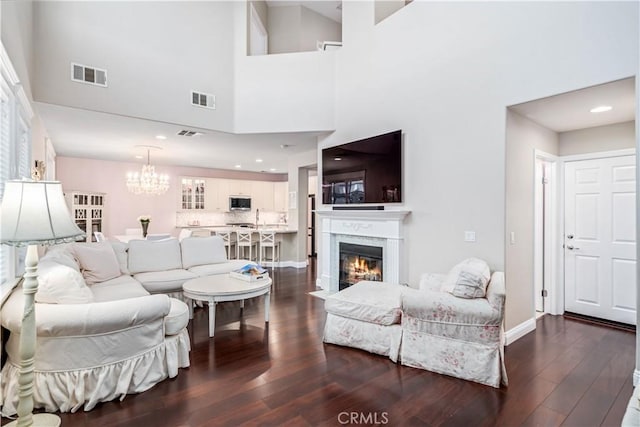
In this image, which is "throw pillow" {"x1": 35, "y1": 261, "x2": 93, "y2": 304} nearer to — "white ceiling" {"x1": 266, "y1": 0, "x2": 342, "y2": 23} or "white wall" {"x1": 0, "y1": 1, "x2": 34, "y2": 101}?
"white wall" {"x1": 0, "y1": 1, "x2": 34, "y2": 101}

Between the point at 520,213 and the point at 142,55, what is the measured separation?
5.30m

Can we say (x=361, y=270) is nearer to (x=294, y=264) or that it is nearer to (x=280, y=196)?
(x=294, y=264)

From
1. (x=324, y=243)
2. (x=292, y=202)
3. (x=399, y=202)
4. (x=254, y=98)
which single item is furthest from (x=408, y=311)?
(x=292, y=202)

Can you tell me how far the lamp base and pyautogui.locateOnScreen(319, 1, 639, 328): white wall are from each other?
11.8ft

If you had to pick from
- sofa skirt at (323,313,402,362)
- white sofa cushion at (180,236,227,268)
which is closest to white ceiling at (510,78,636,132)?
sofa skirt at (323,313,402,362)

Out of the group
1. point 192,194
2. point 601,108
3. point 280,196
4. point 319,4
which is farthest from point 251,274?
point 280,196

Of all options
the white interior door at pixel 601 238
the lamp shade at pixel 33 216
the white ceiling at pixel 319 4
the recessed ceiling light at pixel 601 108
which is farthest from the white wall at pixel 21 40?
the white interior door at pixel 601 238

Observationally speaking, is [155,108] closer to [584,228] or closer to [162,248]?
[162,248]

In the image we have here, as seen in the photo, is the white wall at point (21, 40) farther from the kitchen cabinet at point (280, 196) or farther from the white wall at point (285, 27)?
the kitchen cabinet at point (280, 196)

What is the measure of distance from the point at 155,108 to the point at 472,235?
4.55 meters

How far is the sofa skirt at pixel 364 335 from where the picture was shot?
292cm

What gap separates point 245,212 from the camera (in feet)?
33.3

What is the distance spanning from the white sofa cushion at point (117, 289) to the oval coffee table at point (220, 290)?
1.62 ft

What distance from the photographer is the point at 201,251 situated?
16.5ft
